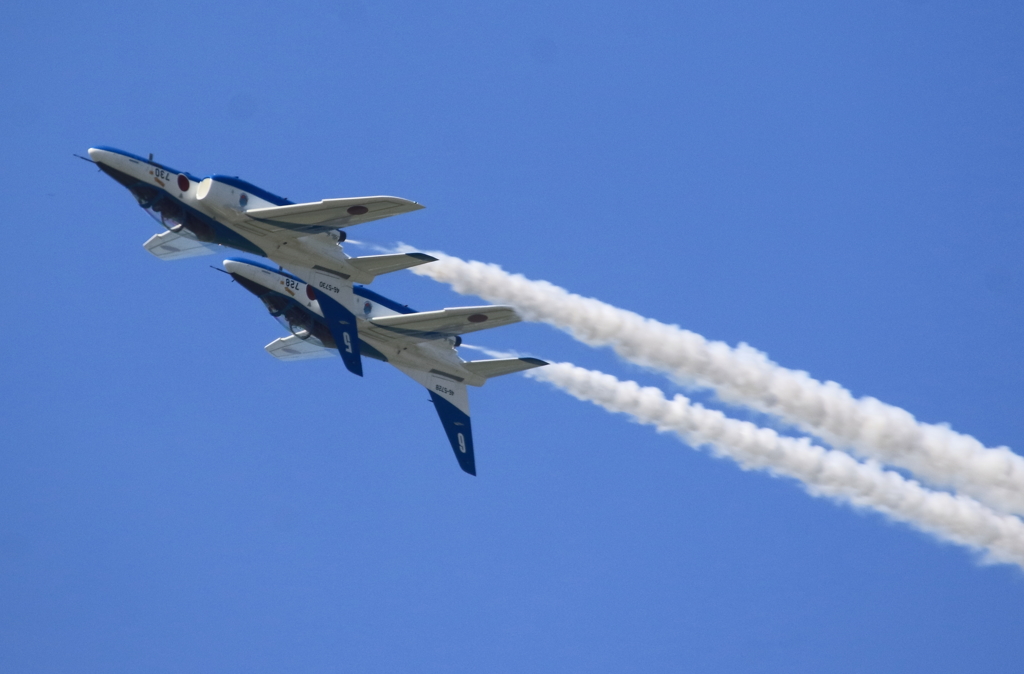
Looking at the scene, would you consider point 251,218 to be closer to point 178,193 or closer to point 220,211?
point 220,211

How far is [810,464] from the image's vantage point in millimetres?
56125

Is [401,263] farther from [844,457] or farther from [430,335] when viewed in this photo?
[844,457]

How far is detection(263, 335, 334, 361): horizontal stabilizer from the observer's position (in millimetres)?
60125

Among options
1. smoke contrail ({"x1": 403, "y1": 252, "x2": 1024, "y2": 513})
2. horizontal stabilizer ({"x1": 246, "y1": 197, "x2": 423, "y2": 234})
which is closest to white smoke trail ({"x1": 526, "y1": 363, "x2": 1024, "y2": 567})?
smoke contrail ({"x1": 403, "y1": 252, "x2": 1024, "y2": 513})

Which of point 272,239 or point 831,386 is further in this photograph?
point 831,386

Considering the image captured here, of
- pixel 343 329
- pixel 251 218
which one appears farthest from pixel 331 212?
pixel 343 329

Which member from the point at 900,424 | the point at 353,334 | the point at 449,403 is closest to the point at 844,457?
the point at 900,424

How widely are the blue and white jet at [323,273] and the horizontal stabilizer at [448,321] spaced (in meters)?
0.03

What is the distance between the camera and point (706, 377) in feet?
184

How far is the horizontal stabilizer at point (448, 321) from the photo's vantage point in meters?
52.9

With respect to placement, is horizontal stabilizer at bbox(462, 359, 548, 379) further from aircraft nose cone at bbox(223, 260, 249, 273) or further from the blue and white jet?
aircraft nose cone at bbox(223, 260, 249, 273)

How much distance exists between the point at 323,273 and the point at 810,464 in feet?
58.9

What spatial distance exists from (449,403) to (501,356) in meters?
2.62

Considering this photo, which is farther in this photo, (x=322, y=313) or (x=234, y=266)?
(x=234, y=266)
